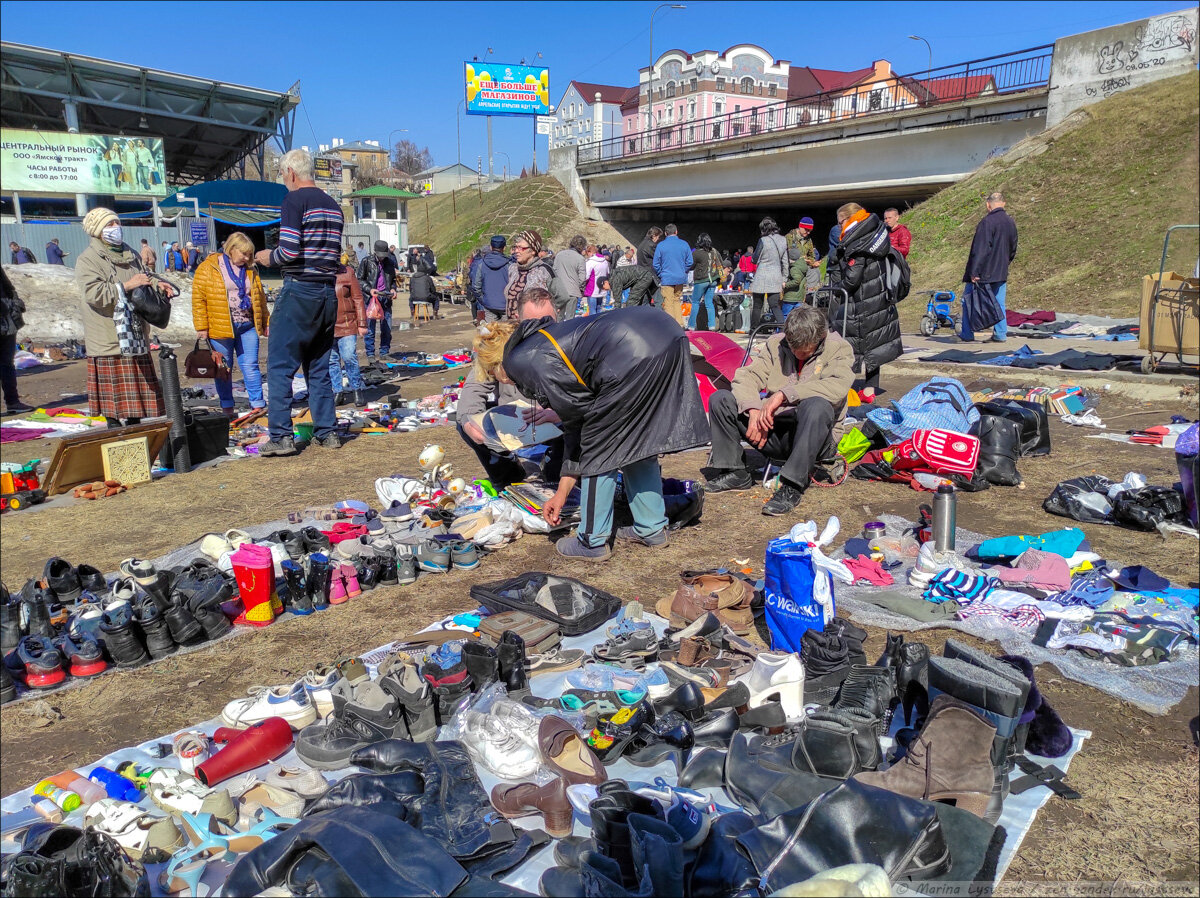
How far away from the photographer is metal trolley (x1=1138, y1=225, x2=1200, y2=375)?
865cm

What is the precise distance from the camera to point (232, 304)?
791 centimetres

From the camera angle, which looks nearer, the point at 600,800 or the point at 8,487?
the point at 600,800

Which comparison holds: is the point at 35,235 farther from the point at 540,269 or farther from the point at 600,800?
the point at 600,800

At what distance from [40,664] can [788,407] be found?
4.65 metres

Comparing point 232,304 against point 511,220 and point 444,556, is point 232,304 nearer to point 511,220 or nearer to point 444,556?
point 444,556

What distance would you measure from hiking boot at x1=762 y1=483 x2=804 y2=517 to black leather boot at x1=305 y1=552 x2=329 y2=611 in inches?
114

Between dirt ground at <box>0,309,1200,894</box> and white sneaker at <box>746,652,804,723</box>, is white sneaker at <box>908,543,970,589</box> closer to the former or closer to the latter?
dirt ground at <box>0,309,1200,894</box>

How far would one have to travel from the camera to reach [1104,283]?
15.9 metres

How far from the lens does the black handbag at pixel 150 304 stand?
6.40 metres

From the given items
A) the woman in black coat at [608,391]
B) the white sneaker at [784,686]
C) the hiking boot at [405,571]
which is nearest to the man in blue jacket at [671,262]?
the woman in black coat at [608,391]

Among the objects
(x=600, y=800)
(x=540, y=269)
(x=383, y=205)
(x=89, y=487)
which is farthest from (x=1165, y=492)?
(x=383, y=205)

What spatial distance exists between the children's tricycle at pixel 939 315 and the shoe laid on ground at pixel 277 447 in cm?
1038

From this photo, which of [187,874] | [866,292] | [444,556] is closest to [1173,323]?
[866,292]

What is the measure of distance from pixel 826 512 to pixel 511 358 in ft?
8.41
